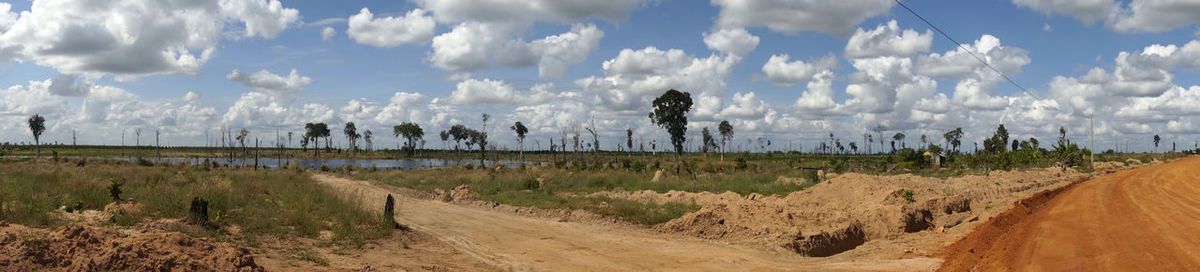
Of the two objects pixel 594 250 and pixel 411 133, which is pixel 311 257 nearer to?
pixel 594 250

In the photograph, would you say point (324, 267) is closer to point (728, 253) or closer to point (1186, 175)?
point (728, 253)

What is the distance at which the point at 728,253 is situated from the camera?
12156 millimetres

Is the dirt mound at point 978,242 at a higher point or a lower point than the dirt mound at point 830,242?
higher

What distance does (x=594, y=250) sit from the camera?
40.7ft

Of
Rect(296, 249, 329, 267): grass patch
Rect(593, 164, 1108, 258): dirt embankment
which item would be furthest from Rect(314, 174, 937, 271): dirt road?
Rect(296, 249, 329, 267): grass patch

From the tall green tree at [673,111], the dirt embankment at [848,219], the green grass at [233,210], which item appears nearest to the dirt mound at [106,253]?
the green grass at [233,210]

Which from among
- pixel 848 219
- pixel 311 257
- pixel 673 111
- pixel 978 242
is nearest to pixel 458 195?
pixel 848 219

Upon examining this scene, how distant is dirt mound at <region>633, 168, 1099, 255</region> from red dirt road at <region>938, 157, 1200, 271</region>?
115 cm

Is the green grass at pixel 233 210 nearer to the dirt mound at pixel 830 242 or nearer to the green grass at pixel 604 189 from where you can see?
the green grass at pixel 604 189

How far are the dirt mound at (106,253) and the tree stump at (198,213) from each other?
3.10m

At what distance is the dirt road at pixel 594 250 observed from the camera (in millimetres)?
10727

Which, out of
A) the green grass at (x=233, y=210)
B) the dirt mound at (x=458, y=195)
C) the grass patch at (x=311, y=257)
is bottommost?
the dirt mound at (x=458, y=195)

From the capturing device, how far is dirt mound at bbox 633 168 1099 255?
45.8 ft

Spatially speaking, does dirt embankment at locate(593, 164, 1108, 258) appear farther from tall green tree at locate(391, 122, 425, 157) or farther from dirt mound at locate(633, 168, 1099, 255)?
tall green tree at locate(391, 122, 425, 157)
